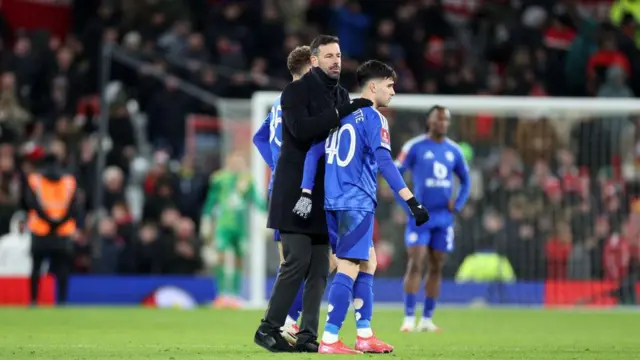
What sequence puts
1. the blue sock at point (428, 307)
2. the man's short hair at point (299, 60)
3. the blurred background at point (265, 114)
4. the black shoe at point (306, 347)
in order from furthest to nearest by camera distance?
the blurred background at point (265, 114) < the blue sock at point (428, 307) < the man's short hair at point (299, 60) < the black shoe at point (306, 347)

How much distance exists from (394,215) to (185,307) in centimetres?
344

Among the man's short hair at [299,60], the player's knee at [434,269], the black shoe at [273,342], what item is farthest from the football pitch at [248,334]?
the man's short hair at [299,60]

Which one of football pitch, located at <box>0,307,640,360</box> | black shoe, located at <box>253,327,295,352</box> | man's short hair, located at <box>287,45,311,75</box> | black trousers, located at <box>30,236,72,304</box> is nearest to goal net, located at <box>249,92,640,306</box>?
football pitch, located at <box>0,307,640,360</box>

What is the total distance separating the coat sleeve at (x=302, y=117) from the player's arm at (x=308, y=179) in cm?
12

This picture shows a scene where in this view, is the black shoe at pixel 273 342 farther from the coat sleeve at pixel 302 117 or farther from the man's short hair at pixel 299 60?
the man's short hair at pixel 299 60

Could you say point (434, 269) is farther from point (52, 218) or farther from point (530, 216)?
point (52, 218)

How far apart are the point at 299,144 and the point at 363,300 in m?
1.22

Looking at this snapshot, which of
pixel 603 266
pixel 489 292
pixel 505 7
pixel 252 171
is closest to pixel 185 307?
pixel 252 171

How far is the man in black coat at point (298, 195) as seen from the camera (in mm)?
10141

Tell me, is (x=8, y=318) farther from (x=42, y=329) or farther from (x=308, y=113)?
(x=308, y=113)

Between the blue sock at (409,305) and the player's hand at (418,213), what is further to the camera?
the blue sock at (409,305)

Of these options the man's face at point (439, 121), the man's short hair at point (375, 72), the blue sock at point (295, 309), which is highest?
the man's face at point (439, 121)

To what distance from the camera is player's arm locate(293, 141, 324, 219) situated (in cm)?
996

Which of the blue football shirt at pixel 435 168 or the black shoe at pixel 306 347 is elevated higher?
the blue football shirt at pixel 435 168
